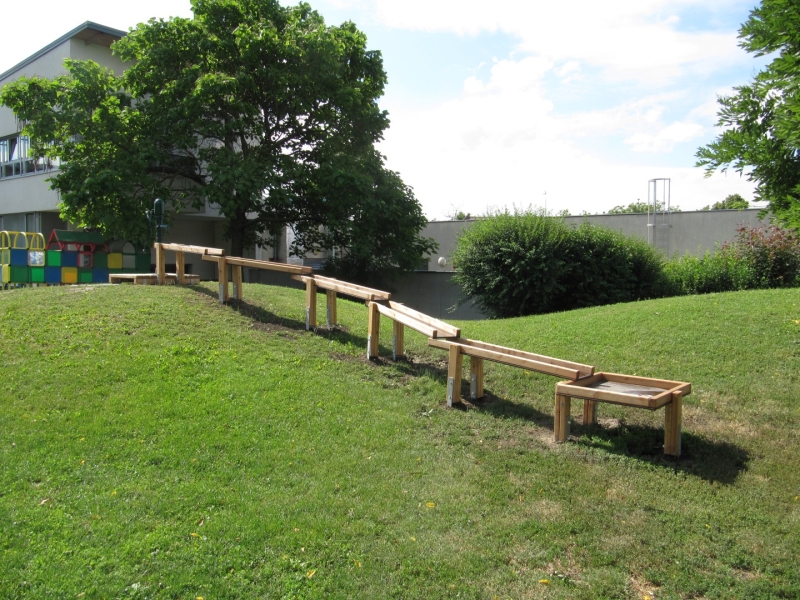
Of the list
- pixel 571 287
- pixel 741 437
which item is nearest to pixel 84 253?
pixel 571 287

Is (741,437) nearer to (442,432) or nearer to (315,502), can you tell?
(442,432)

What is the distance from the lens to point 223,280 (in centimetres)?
1111

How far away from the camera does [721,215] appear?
65.1ft

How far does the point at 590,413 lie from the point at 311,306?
4913mm

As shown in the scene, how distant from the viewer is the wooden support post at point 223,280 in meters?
11.0

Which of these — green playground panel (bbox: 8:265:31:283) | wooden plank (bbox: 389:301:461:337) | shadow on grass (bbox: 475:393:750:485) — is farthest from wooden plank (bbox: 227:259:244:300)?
green playground panel (bbox: 8:265:31:283)

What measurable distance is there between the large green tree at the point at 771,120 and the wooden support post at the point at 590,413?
9.53 feet

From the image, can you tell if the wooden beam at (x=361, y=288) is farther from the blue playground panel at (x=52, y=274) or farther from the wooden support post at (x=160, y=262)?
the blue playground panel at (x=52, y=274)

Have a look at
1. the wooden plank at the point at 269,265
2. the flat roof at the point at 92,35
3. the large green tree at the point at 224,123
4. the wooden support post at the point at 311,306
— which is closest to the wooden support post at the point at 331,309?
the wooden support post at the point at 311,306

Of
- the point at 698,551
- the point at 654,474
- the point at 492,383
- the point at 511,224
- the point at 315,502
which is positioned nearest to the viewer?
the point at 698,551

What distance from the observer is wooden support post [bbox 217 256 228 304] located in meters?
11.0

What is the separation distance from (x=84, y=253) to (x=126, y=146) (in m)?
4.07

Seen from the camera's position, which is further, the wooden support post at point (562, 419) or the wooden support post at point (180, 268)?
the wooden support post at point (180, 268)

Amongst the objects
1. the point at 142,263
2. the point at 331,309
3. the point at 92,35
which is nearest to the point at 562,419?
the point at 331,309
